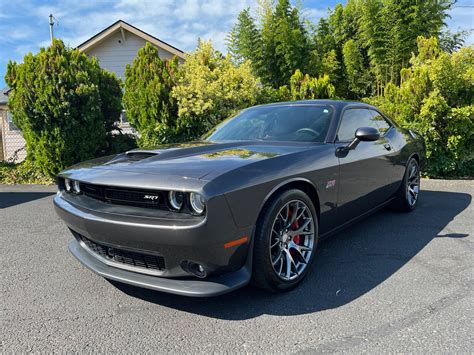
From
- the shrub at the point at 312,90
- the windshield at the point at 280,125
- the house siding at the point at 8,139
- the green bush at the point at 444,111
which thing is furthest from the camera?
the house siding at the point at 8,139

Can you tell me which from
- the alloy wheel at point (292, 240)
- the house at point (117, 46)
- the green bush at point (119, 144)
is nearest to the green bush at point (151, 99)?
the green bush at point (119, 144)

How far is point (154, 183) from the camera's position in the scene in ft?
6.97

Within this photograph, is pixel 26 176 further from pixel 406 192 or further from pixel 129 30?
pixel 129 30

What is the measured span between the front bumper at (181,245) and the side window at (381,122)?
102 inches

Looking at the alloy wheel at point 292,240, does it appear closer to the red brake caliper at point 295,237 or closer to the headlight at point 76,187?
the red brake caliper at point 295,237

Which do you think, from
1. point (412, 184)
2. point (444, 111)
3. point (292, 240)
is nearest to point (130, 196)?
point (292, 240)

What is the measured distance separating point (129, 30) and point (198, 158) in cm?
1398

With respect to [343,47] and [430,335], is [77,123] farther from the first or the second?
[343,47]

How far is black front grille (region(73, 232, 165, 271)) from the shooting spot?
88.5 inches

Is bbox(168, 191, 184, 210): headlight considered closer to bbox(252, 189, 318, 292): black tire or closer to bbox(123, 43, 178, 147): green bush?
bbox(252, 189, 318, 292): black tire

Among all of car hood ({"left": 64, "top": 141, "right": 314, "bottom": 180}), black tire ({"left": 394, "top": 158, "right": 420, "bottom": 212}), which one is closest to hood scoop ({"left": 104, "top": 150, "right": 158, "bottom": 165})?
car hood ({"left": 64, "top": 141, "right": 314, "bottom": 180})

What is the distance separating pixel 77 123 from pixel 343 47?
1147 centimetres

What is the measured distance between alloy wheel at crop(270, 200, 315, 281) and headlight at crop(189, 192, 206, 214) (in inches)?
Answer: 21.7

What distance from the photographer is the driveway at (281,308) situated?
205cm
